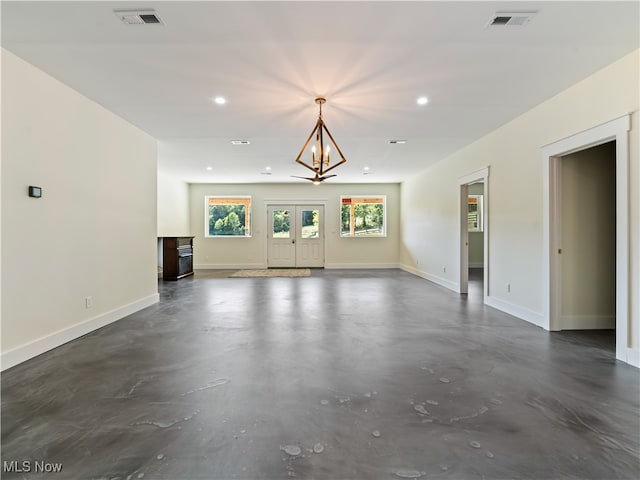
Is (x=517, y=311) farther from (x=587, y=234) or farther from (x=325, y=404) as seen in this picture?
(x=325, y=404)

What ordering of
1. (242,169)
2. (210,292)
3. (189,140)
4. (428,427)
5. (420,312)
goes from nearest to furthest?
(428,427), (420,312), (189,140), (210,292), (242,169)

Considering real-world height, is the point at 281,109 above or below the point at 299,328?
above

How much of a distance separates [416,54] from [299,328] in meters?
3.05

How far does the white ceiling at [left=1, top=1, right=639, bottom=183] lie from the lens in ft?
6.82

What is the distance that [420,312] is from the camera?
4340 millimetres

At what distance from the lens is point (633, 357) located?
2.56m

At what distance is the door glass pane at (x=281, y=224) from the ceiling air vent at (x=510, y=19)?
7.94m

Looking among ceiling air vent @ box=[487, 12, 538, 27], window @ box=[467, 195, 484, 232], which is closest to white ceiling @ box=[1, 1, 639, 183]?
ceiling air vent @ box=[487, 12, 538, 27]

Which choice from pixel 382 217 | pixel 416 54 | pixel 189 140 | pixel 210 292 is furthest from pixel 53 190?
pixel 382 217

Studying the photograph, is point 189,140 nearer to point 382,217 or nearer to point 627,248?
point 627,248

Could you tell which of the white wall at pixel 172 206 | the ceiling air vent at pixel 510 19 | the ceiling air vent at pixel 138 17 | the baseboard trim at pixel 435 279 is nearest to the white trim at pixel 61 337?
the ceiling air vent at pixel 138 17

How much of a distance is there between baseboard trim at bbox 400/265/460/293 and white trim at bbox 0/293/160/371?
5.58 m

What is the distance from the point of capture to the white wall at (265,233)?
9.59m

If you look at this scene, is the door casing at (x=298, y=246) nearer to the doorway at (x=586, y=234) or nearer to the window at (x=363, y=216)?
the window at (x=363, y=216)
